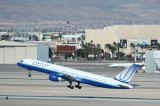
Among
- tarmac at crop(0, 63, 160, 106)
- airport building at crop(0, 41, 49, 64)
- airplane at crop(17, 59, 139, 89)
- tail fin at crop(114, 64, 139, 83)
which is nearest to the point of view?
tarmac at crop(0, 63, 160, 106)

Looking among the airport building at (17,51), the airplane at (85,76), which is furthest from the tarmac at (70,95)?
the airport building at (17,51)

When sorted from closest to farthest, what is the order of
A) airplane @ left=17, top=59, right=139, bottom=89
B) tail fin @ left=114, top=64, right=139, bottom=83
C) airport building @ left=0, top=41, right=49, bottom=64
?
tail fin @ left=114, top=64, right=139, bottom=83 → airplane @ left=17, top=59, right=139, bottom=89 → airport building @ left=0, top=41, right=49, bottom=64

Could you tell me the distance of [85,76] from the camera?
70312 mm

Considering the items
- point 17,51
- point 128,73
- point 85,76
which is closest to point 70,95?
point 85,76

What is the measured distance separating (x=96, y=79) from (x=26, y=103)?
56.4ft

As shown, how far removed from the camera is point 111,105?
5478 cm

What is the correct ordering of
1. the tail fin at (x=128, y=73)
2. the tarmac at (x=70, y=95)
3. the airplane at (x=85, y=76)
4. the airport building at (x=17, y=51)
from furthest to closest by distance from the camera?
1. the airport building at (x=17, y=51)
2. the airplane at (x=85, y=76)
3. the tail fin at (x=128, y=73)
4. the tarmac at (x=70, y=95)

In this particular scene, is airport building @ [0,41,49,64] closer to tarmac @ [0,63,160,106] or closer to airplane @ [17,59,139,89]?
tarmac @ [0,63,160,106]

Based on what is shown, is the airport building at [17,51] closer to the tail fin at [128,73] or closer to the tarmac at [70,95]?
the tarmac at [70,95]

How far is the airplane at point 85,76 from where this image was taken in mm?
64000

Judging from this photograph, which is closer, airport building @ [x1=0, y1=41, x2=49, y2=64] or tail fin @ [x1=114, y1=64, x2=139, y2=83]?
tail fin @ [x1=114, y1=64, x2=139, y2=83]

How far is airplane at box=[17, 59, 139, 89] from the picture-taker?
64.0 m

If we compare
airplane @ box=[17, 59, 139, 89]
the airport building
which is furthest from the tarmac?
the airport building

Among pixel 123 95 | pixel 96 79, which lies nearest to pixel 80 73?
pixel 96 79
